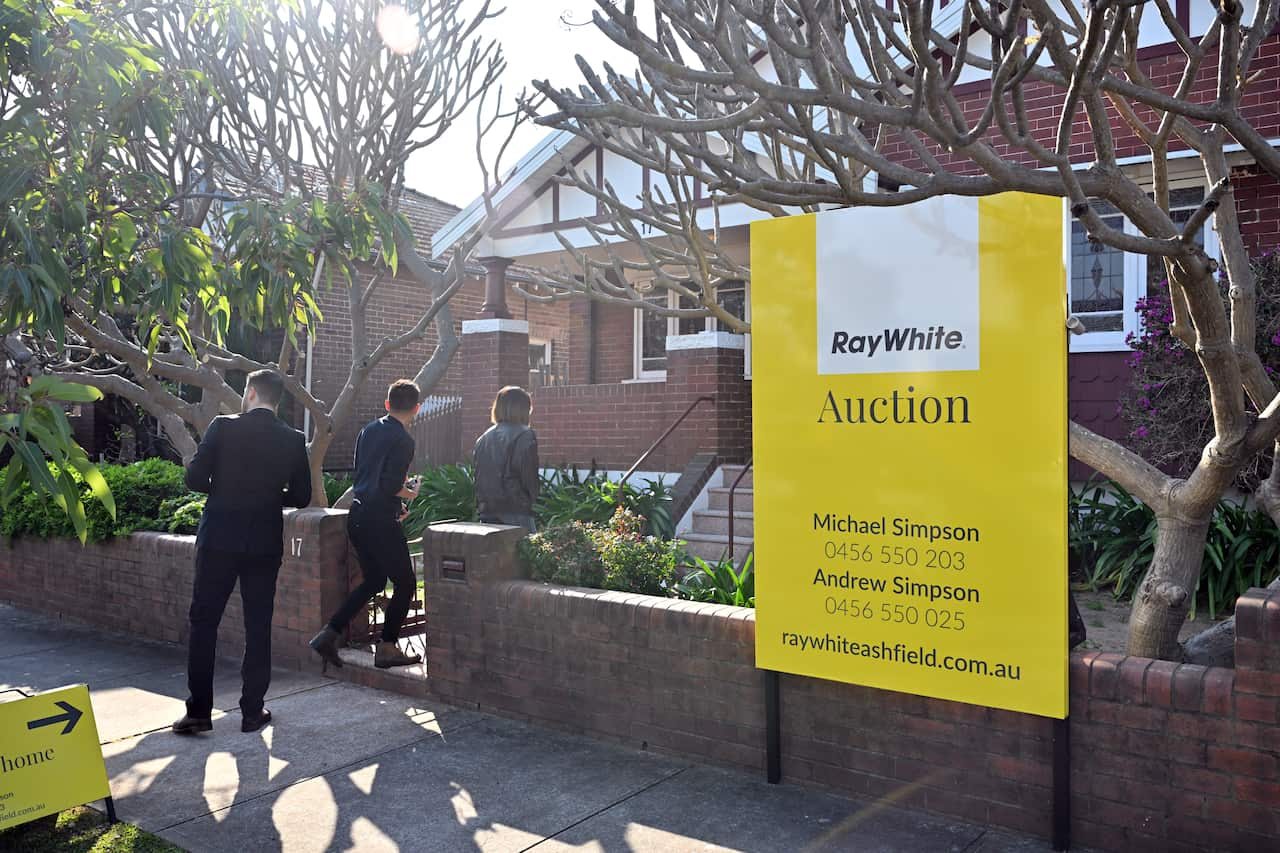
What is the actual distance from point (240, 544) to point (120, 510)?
141 inches

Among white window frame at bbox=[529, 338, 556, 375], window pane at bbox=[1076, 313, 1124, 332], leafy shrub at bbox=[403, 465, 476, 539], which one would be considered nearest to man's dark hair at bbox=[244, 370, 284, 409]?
leafy shrub at bbox=[403, 465, 476, 539]

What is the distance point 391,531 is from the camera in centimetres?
638

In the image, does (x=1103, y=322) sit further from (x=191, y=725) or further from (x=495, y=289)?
(x=191, y=725)

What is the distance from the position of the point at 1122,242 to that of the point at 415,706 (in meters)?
4.50

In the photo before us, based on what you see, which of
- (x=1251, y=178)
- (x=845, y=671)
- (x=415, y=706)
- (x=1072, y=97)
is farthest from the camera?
(x=1251, y=178)

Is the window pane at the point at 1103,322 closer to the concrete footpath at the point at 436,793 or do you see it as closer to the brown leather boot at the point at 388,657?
the concrete footpath at the point at 436,793

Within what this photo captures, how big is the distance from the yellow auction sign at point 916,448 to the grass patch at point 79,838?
2700mm

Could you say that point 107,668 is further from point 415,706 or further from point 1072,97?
point 1072,97

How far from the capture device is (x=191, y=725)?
5.54m

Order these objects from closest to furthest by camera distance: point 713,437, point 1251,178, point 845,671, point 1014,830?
point 1014,830, point 845,671, point 1251,178, point 713,437

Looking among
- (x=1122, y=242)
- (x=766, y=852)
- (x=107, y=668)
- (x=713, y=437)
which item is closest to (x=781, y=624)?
(x=766, y=852)

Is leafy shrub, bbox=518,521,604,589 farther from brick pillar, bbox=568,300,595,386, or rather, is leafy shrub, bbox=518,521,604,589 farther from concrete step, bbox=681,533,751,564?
brick pillar, bbox=568,300,595,386

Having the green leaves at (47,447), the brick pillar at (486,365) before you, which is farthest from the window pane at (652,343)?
the green leaves at (47,447)

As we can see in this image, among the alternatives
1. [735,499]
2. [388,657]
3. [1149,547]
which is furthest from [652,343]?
[388,657]
